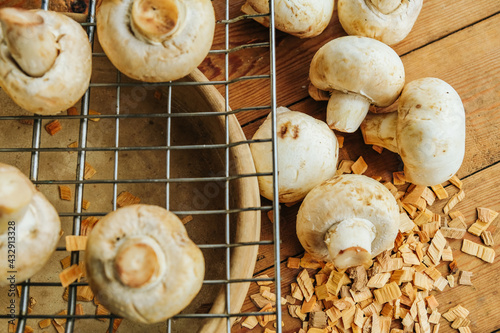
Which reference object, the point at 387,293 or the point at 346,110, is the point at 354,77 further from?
the point at 387,293

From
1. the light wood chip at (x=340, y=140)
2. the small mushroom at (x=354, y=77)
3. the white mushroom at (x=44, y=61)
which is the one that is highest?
the white mushroom at (x=44, y=61)

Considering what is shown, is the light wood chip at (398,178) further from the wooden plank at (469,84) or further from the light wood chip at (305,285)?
the light wood chip at (305,285)

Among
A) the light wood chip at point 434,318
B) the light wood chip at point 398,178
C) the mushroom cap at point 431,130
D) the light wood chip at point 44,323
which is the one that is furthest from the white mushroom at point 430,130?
the light wood chip at point 44,323

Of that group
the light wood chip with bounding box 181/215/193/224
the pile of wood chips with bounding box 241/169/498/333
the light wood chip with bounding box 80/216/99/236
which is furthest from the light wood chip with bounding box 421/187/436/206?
the light wood chip with bounding box 80/216/99/236

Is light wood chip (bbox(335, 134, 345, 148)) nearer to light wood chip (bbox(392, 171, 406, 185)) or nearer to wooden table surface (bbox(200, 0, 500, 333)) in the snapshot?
wooden table surface (bbox(200, 0, 500, 333))

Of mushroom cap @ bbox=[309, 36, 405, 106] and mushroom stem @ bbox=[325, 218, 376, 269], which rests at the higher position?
mushroom cap @ bbox=[309, 36, 405, 106]

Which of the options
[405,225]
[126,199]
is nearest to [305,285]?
[405,225]
